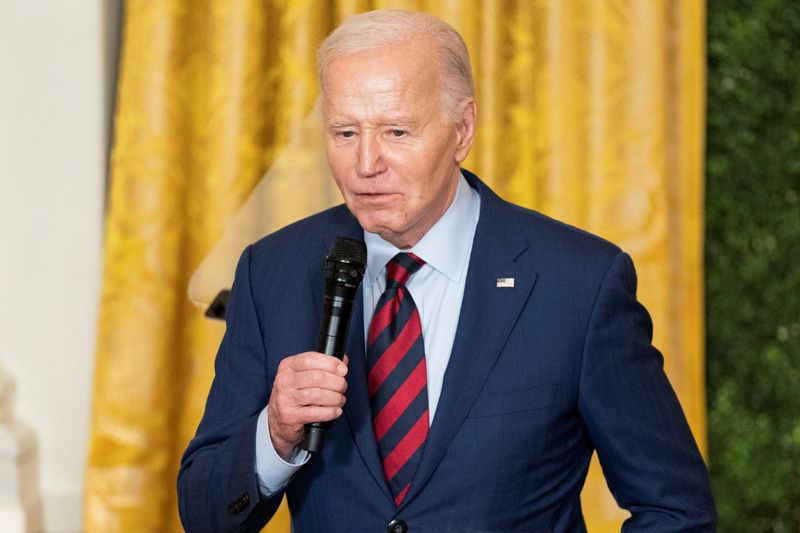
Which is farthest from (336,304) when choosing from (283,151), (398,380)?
(283,151)

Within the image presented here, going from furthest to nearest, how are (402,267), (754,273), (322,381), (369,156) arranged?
(754,273)
(402,267)
(369,156)
(322,381)

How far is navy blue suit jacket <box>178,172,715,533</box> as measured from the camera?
1.66 meters

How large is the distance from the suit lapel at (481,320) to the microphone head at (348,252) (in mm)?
242

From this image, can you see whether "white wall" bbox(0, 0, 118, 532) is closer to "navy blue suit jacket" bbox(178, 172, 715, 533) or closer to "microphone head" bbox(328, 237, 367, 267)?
"navy blue suit jacket" bbox(178, 172, 715, 533)

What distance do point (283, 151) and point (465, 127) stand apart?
1312 millimetres

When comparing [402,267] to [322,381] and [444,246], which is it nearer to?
[444,246]

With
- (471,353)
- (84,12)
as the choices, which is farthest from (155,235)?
(471,353)

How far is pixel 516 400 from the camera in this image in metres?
1.70

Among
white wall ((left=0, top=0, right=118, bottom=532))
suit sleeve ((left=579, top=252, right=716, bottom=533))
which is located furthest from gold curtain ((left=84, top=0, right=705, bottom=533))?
suit sleeve ((left=579, top=252, right=716, bottom=533))

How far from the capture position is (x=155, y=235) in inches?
118

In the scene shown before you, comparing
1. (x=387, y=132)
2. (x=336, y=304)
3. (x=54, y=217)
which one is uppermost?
(x=387, y=132)

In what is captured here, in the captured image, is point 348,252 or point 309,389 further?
point 348,252

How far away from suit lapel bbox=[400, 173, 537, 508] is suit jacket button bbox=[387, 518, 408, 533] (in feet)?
0.10

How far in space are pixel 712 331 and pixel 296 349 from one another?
188 centimetres
